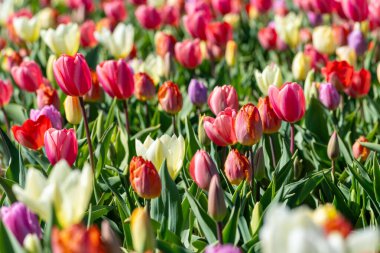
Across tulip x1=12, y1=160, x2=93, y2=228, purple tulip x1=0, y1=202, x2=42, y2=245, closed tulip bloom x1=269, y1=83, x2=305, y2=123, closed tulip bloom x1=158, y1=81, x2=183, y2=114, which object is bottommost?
closed tulip bloom x1=158, y1=81, x2=183, y2=114

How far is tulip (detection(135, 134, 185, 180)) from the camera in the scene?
6.89 ft

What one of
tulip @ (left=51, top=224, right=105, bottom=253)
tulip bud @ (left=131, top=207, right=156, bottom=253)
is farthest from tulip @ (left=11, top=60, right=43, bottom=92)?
tulip @ (left=51, top=224, right=105, bottom=253)

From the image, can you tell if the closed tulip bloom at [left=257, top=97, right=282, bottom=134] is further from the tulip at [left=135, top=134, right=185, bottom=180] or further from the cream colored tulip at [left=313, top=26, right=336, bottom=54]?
the cream colored tulip at [left=313, top=26, right=336, bottom=54]

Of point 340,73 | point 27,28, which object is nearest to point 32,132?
point 340,73

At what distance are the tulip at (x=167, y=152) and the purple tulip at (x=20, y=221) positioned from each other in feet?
1.69

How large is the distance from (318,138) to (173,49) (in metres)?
→ 1.31

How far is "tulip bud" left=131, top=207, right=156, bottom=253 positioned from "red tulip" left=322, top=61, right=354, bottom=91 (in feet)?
5.68

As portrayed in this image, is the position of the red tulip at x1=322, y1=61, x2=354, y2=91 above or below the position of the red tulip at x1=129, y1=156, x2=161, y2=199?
below

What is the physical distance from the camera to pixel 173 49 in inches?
158

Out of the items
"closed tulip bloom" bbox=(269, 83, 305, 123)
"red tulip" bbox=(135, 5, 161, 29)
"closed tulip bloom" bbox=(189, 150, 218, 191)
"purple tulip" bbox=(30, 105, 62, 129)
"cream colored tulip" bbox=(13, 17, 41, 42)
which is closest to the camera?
"closed tulip bloom" bbox=(189, 150, 218, 191)

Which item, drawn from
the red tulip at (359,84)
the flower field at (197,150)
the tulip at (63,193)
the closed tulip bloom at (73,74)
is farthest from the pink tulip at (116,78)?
the tulip at (63,193)

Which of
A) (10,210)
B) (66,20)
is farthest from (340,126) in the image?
(66,20)

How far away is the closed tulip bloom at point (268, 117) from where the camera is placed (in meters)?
2.38

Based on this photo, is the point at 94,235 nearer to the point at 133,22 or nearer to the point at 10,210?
the point at 10,210
